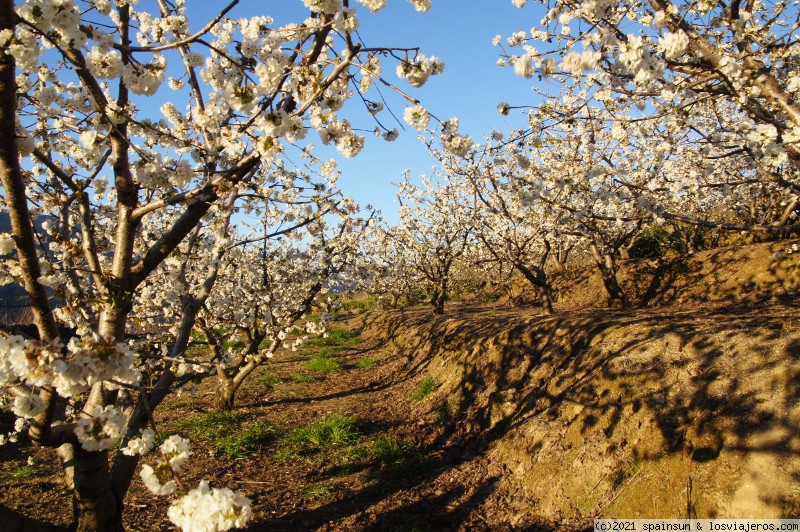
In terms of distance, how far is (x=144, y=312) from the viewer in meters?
8.38

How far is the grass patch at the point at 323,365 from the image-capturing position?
1176cm

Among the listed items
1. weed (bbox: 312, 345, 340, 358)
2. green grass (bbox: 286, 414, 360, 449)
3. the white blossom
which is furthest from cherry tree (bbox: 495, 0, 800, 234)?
weed (bbox: 312, 345, 340, 358)

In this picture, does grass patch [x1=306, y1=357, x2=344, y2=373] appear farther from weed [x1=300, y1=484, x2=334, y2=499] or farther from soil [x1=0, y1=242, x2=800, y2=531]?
weed [x1=300, y1=484, x2=334, y2=499]

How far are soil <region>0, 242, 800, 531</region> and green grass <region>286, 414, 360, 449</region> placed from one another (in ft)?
0.24

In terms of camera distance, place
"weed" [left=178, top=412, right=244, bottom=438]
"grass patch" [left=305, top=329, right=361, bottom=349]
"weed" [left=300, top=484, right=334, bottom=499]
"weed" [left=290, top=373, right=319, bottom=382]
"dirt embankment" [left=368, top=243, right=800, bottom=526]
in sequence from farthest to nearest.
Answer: "grass patch" [left=305, top=329, right=361, bottom=349] < "weed" [left=290, top=373, right=319, bottom=382] < "weed" [left=178, top=412, right=244, bottom=438] < "weed" [left=300, top=484, right=334, bottom=499] < "dirt embankment" [left=368, top=243, right=800, bottom=526]

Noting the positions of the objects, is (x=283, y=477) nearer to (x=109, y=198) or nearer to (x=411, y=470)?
(x=411, y=470)

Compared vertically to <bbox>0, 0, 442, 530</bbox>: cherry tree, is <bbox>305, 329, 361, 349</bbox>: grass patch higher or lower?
lower

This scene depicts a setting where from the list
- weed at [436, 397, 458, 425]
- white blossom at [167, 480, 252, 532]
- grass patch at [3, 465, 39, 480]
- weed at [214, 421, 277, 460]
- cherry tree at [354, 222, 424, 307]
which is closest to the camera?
white blossom at [167, 480, 252, 532]

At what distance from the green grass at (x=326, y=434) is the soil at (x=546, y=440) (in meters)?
0.07

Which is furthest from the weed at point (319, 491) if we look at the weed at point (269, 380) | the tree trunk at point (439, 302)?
the tree trunk at point (439, 302)

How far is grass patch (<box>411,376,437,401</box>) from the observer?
334 inches

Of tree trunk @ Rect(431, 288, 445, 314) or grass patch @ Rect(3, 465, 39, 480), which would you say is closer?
grass patch @ Rect(3, 465, 39, 480)

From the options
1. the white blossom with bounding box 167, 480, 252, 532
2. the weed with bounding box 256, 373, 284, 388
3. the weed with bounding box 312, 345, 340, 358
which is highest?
the white blossom with bounding box 167, 480, 252, 532

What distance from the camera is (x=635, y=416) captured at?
4473mm
